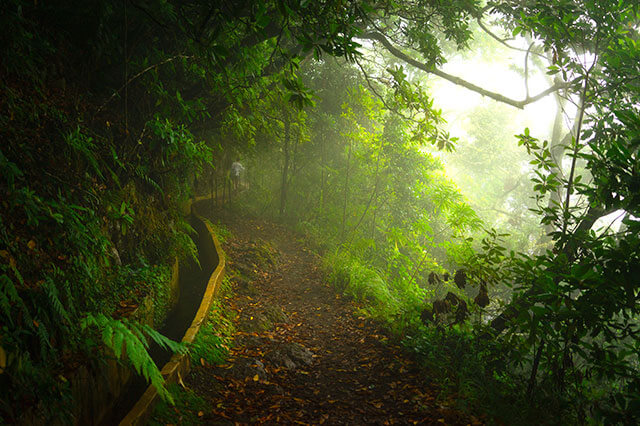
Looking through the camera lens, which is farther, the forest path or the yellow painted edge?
the forest path

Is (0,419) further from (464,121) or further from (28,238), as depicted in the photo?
(464,121)

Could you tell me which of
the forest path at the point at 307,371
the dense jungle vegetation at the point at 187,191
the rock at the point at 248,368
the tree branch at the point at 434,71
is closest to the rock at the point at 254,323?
the forest path at the point at 307,371

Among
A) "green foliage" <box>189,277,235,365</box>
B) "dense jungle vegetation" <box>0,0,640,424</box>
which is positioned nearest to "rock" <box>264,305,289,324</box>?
"green foliage" <box>189,277,235,365</box>

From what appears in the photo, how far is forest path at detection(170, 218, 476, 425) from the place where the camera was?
12.5 feet

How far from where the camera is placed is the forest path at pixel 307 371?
12.5 ft

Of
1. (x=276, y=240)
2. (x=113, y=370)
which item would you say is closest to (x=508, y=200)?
(x=276, y=240)

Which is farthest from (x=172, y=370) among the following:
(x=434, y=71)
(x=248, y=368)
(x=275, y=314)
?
(x=434, y=71)

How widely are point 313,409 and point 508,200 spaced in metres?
36.9

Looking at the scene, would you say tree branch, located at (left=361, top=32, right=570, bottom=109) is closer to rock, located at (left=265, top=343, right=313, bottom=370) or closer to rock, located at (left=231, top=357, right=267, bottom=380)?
rock, located at (left=265, top=343, right=313, bottom=370)

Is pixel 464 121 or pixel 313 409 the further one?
pixel 464 121

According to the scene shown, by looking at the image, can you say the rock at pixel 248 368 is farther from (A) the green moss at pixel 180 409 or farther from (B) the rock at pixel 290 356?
(A) the green moss at pixel 180 409

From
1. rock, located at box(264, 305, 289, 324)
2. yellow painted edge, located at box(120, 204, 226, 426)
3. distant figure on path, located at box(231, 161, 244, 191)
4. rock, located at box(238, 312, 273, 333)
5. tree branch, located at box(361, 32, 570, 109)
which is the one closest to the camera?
yellow painted edge, located at box(120, 204, 226, 426)

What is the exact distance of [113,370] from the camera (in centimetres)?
341

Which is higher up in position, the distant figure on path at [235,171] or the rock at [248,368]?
the distant figure on path at [235,171]
